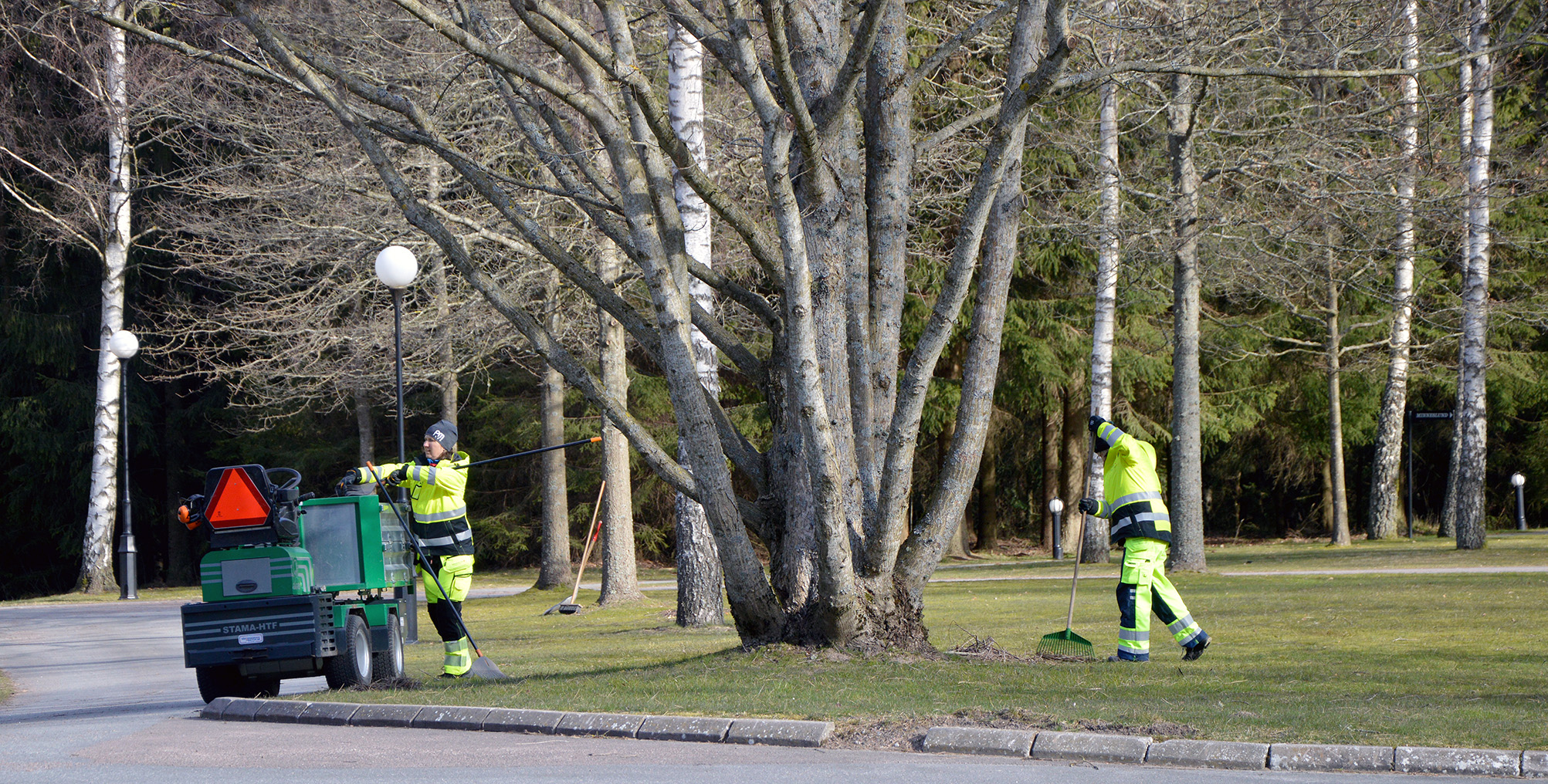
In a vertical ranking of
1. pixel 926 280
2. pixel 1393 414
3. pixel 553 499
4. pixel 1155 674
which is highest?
pixel 926 280

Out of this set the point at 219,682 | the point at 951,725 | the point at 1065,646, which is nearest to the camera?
the point at 951,725

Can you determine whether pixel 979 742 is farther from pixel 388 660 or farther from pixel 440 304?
pixel 440 304

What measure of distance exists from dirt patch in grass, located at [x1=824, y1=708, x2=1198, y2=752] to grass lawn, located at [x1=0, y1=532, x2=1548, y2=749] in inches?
1.0

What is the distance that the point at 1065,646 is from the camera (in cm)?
1045

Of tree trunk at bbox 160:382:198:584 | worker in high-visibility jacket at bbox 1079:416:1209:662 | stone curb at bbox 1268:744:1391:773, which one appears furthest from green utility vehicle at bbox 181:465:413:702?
tree trunk at bbox 160:382:198:584

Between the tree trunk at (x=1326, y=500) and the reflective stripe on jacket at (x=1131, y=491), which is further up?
the reflective stripe on jacket at (x=1131, y=491)

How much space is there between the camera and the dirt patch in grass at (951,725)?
7.03 metres

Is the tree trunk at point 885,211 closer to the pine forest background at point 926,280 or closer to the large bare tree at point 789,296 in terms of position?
the large bare tree at point 789,296

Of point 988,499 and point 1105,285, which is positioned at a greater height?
point 1105,285

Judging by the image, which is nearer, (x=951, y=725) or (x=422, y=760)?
(x=422, y=760)

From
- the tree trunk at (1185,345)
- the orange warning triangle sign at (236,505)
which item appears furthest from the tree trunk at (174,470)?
the orange warning triangle sign at (236,505)

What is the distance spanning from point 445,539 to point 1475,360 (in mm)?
20266

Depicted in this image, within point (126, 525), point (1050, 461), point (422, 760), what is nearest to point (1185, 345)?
point (1050, 461)

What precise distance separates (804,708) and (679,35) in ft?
29.5
